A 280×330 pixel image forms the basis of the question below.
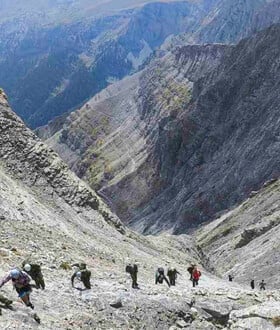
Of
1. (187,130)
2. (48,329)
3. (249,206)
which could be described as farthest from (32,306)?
(187,130)

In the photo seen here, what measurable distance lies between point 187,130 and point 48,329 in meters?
152

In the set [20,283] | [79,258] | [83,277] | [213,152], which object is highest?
[213,152]

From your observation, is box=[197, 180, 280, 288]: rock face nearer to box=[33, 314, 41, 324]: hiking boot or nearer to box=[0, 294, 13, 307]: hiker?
box=[33, 314, 41, 324]: hiking boot

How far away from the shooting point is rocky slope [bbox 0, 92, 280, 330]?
2838cm

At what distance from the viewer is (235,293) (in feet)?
129

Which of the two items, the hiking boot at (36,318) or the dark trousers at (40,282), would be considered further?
the dark trousers at (40,282)

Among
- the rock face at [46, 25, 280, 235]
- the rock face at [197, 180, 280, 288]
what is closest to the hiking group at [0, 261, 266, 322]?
the rock face at [197, 180, 280, 288]

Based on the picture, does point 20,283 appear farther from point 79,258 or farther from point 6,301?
point 79,258

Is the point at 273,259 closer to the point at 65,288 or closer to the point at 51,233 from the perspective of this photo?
the point at 51,233

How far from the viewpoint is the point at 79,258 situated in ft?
130

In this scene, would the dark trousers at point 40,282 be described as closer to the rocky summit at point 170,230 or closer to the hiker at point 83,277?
the rocky summit at point 170,230

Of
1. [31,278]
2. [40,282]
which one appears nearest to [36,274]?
[40,282]

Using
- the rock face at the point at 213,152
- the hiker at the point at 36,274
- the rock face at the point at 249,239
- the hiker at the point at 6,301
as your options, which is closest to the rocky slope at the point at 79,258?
the hiker at the point at 6,301

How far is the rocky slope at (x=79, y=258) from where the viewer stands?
28.4 metres
